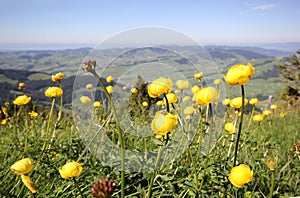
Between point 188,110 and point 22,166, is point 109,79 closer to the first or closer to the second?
point 188,110

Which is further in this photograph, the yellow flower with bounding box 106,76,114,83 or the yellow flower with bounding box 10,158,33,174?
the yellow flower with bounding box 106,76,114,83

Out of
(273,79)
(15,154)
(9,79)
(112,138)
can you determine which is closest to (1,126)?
(15,154)

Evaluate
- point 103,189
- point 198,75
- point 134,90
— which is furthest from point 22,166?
point 198,75

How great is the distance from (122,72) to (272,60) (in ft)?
381

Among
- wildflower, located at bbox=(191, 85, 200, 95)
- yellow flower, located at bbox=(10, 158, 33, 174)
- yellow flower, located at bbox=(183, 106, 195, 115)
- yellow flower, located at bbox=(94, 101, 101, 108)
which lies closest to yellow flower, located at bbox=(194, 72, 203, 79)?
wildflower, located at bbox=(191, 85, 200, 95)

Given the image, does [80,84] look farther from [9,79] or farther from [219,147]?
[9,79]

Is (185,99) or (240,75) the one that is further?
(185,99)

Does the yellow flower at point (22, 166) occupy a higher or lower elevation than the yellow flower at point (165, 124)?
lower

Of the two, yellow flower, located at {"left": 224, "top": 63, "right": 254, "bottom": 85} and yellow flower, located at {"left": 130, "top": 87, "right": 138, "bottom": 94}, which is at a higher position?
yellow flower, located at {"left": 224, "top": 63, "right": 254, "bottom": 85}

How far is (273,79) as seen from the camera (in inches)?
3307

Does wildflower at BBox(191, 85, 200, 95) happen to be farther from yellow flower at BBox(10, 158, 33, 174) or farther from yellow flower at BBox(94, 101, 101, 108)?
yellow flower at BBox(10, 158, 33, 174)

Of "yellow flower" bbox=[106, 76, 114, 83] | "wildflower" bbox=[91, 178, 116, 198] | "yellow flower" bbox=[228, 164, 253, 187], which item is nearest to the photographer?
"wildflower" bbox=[91, 178, 116, 198]

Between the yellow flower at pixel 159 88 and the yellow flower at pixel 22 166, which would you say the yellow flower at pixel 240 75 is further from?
the yellow flower at pixel 22 166

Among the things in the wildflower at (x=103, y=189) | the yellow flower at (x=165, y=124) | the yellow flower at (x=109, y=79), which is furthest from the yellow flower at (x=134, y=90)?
the wildflower at (x=103, y=189)
